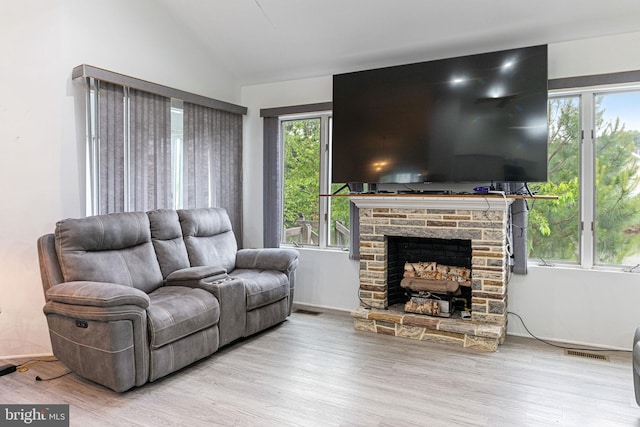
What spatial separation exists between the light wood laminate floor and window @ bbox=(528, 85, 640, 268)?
0.86 m

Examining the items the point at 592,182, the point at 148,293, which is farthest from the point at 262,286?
the point at 592,182

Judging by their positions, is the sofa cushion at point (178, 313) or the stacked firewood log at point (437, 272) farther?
the stacked firewood log at point (437, 272)

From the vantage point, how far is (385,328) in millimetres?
3727

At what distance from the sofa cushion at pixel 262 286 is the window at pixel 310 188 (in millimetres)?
861

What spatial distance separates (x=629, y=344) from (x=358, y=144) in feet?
8.97

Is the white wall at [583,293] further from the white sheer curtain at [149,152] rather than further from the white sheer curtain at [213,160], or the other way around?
the white sheer curtain at [149,152]

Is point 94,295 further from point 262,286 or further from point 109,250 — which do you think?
point 262,286

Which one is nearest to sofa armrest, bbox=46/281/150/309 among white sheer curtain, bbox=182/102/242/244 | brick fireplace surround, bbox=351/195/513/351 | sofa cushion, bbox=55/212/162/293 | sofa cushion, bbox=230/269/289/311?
sofa cushion, bbox=55/212/162/293

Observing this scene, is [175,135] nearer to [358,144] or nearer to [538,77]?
[358,144]

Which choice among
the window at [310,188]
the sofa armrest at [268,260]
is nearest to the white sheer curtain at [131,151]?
the sofa armrest at [268,260]

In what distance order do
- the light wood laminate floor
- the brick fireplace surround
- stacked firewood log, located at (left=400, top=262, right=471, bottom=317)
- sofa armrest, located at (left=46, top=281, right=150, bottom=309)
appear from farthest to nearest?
stacked firewood log, located at (left=400, top=262, right=471, bottom=317)
the brick fireplace surround
sofa armrest, located at (left=46, top=281, right=150, bottom=309)
the light wood laminate floor

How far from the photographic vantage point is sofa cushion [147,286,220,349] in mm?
2690

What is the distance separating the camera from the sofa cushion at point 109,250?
2865 mm

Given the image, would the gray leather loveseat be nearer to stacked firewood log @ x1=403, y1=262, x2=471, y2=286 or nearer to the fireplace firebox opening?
the fireplace firebox opening
